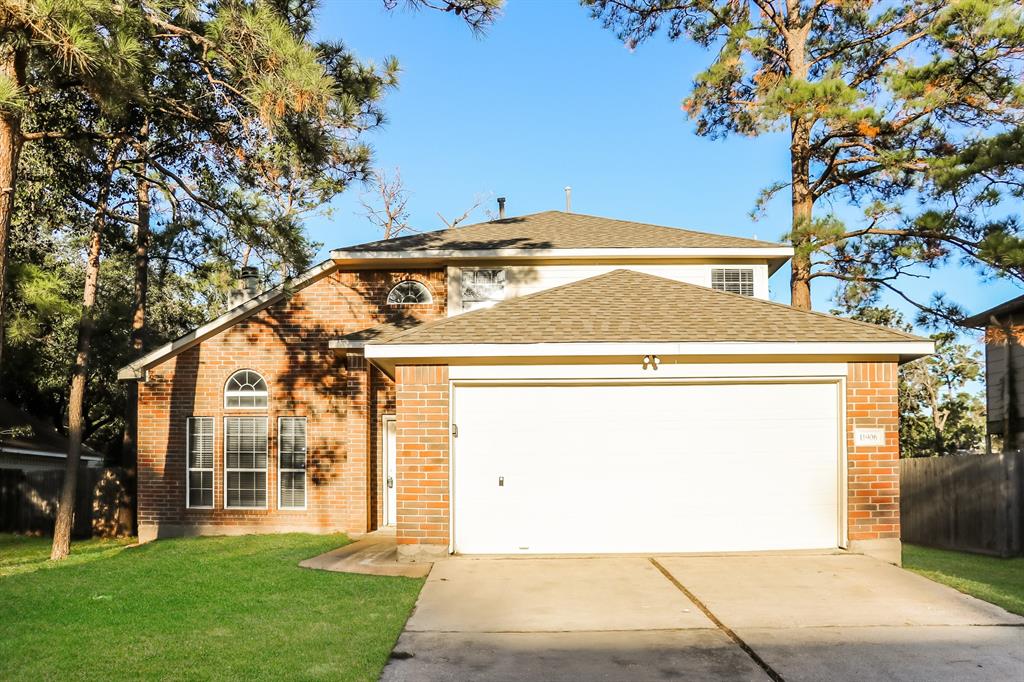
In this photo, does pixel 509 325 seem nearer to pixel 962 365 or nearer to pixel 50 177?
pixel 50 177

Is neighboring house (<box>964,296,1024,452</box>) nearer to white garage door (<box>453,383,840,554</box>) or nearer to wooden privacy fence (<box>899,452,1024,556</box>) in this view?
wooden privacy fence (<box>899,452,1024,556</box>)

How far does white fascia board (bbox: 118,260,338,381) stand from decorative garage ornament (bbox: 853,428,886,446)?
31.7ft

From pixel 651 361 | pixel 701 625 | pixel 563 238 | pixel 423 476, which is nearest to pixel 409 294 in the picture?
pixel 563 238

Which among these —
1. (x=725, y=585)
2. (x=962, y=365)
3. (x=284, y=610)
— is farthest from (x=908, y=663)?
(x=962, y=365)

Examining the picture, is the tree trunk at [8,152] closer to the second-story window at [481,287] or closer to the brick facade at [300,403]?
the brick facade at [300,403]

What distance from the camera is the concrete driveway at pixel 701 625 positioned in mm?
5996

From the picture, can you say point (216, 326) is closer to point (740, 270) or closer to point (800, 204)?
point (740, 270)

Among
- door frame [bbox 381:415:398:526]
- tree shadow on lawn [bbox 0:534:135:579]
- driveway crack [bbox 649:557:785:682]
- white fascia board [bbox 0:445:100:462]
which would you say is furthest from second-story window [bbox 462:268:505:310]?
white fascia board [bbox 0:445:100:462]

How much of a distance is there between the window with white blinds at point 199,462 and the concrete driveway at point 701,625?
7.54 meters

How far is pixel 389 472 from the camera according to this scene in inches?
601

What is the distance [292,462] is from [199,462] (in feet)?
5.96

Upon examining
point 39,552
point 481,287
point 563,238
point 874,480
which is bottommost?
point 39,552

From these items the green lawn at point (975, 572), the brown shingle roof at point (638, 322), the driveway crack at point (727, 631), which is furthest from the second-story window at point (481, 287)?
the green lawn at point (975, 572)

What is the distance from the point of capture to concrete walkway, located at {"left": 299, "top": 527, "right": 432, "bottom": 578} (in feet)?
32.1
